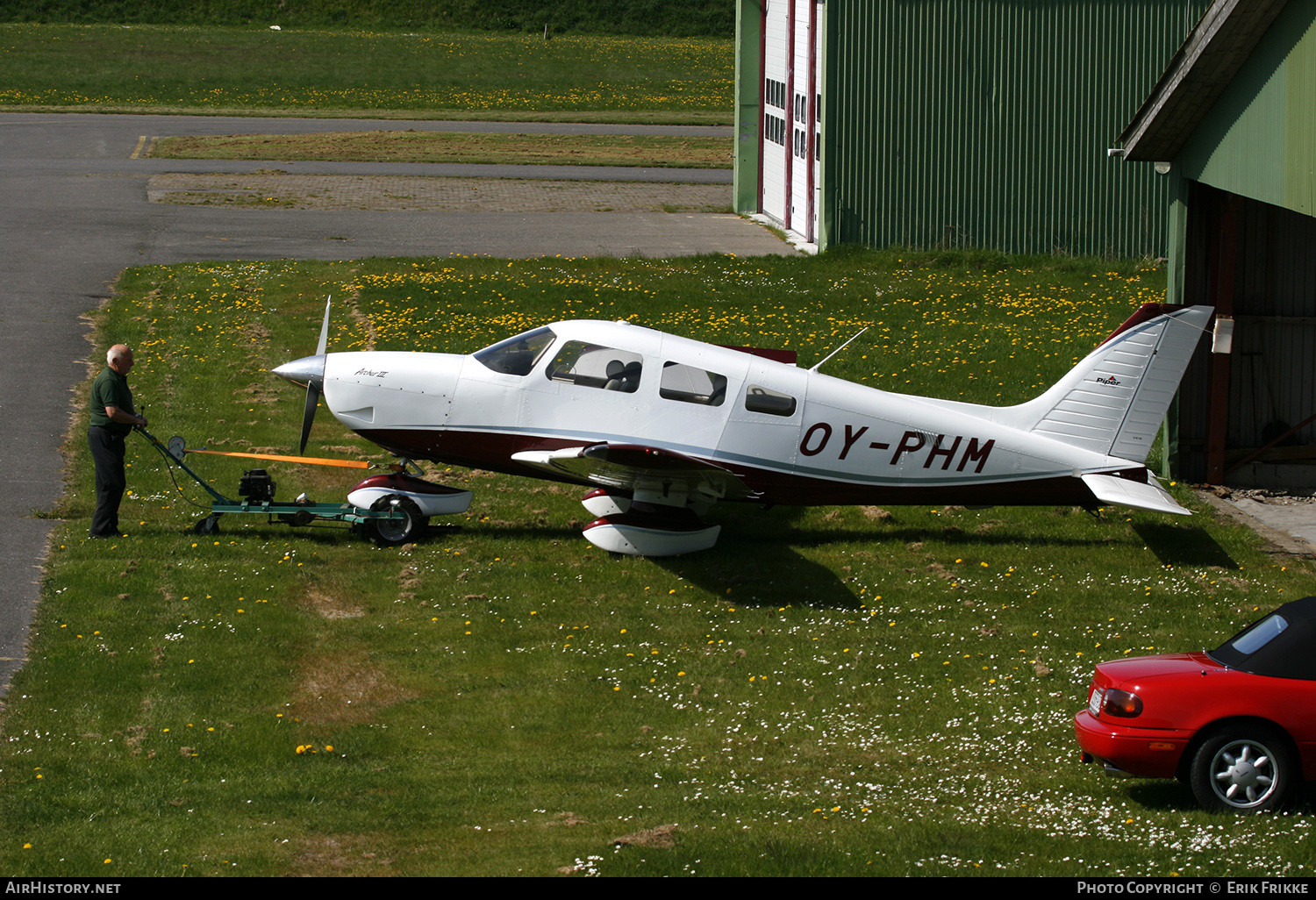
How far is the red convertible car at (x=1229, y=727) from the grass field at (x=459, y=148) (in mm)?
36152

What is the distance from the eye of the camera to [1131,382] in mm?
12891

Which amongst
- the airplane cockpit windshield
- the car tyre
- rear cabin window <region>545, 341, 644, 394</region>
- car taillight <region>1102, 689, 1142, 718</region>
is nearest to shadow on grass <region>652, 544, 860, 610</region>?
rear cabin window <region>545, 341, 644, 394</region>

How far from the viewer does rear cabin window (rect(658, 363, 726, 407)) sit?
12695mm

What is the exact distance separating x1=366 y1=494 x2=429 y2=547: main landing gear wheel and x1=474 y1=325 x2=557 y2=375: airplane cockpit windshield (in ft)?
5.40

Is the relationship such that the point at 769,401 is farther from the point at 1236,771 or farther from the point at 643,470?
the point at 1236,771

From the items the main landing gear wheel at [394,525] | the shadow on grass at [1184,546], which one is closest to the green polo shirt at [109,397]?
the main landing gear wheel at [394,525]

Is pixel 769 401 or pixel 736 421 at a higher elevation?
pixel 769 401

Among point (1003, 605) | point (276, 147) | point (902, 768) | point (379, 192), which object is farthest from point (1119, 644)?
point (276, 147)

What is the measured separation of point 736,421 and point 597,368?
4.86 ft

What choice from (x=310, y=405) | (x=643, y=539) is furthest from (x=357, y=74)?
(x=643, y=539)

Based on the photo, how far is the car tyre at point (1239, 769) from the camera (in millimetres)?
7512

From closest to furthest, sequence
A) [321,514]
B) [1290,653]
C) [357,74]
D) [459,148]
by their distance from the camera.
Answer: [1290,653]
[321,514]
[459,148]
[357,74]

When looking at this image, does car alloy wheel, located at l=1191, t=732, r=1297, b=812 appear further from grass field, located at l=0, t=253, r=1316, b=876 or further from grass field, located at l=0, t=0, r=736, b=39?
grass field, located at l=0, t=0, r=736, b=39

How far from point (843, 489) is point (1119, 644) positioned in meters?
3.28
